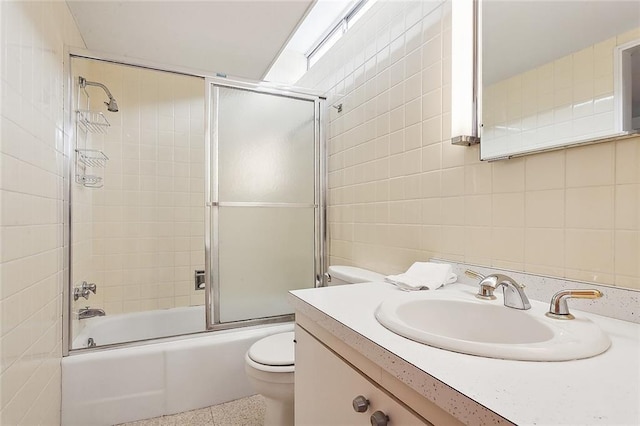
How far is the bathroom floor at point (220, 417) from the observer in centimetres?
165

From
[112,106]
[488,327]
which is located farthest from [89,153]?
[488,327]

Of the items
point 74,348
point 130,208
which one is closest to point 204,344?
point 74,348

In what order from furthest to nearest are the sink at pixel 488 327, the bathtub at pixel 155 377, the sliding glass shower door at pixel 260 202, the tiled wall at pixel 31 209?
the sliding glass shower door at pixel 260 202 < the bathtub at pixel 155 377 < the tiled wall at pixel 31 209 < the sink at pixel 488 327

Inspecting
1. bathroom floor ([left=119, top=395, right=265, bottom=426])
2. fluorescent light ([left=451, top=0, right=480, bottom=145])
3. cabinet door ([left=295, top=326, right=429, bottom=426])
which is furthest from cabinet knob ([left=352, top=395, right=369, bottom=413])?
bathroom floor ([left=119, top=395, right=265, bottom=426])

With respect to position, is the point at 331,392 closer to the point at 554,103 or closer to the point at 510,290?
the point at 510,290

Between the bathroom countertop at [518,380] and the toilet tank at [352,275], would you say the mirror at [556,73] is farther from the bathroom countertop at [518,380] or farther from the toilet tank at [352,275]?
the toilet tank at [352,275]

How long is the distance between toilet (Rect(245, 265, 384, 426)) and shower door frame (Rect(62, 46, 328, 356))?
0.49 m

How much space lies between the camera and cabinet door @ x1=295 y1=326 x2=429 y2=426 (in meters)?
0.63

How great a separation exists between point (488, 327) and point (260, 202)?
4.86 ft

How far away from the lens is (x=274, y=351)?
5.08ft

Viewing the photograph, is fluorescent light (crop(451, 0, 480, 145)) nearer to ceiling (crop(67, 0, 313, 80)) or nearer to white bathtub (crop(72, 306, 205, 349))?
ceiling (crop(67, 0, 313, 80))

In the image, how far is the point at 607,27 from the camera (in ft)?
2.80

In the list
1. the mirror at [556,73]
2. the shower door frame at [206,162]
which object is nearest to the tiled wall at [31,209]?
the shower door frame at [206,162]

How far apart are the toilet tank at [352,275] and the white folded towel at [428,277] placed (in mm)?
353
